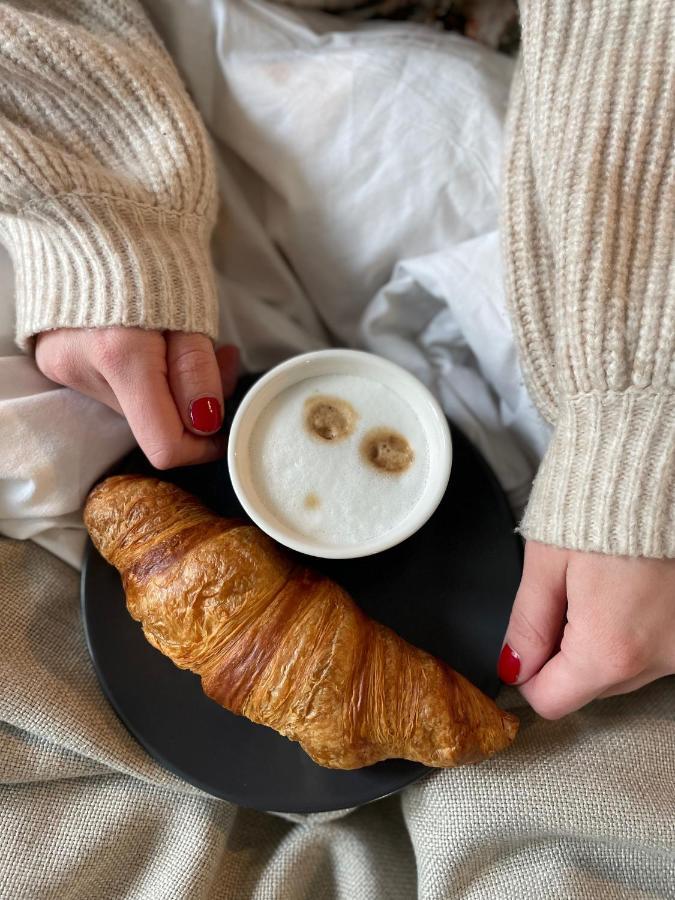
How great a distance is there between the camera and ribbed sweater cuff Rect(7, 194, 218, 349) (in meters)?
0.76

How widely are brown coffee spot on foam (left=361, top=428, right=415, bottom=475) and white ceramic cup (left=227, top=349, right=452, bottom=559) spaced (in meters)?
0.03

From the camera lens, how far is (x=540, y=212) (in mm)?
776

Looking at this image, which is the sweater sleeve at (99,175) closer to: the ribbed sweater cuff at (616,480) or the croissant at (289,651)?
the croissant at (289,651)

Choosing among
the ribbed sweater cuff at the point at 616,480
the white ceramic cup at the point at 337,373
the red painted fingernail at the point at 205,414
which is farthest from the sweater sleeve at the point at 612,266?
the red painted fingernail at the point at 205,414

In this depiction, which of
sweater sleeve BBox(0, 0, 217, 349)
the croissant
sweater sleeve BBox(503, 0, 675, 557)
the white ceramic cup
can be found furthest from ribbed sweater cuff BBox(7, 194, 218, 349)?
sweater sleeve BBox(503, 0, 675, 557)

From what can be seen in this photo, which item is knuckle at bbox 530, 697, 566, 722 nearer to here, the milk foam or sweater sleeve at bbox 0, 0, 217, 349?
the milk foam

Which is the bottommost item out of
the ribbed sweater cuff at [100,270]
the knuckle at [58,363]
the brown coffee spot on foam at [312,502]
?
the brown coffee spot on foam at [312,502]

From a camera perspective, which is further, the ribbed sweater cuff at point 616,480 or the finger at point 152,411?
the finger at point 152,411

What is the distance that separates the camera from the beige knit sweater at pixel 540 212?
67 centimetres

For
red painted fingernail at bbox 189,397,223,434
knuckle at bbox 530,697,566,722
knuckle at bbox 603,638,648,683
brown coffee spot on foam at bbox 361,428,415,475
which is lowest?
knuckle at bbox 530,697,566,722

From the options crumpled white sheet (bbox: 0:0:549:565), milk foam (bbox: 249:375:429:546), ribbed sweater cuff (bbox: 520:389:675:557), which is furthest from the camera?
crumpled white sheet (bbox: 0:0:549:565)

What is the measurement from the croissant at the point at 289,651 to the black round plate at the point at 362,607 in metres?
0.05

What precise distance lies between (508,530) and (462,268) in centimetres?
34

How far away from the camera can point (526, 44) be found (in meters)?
0.74
